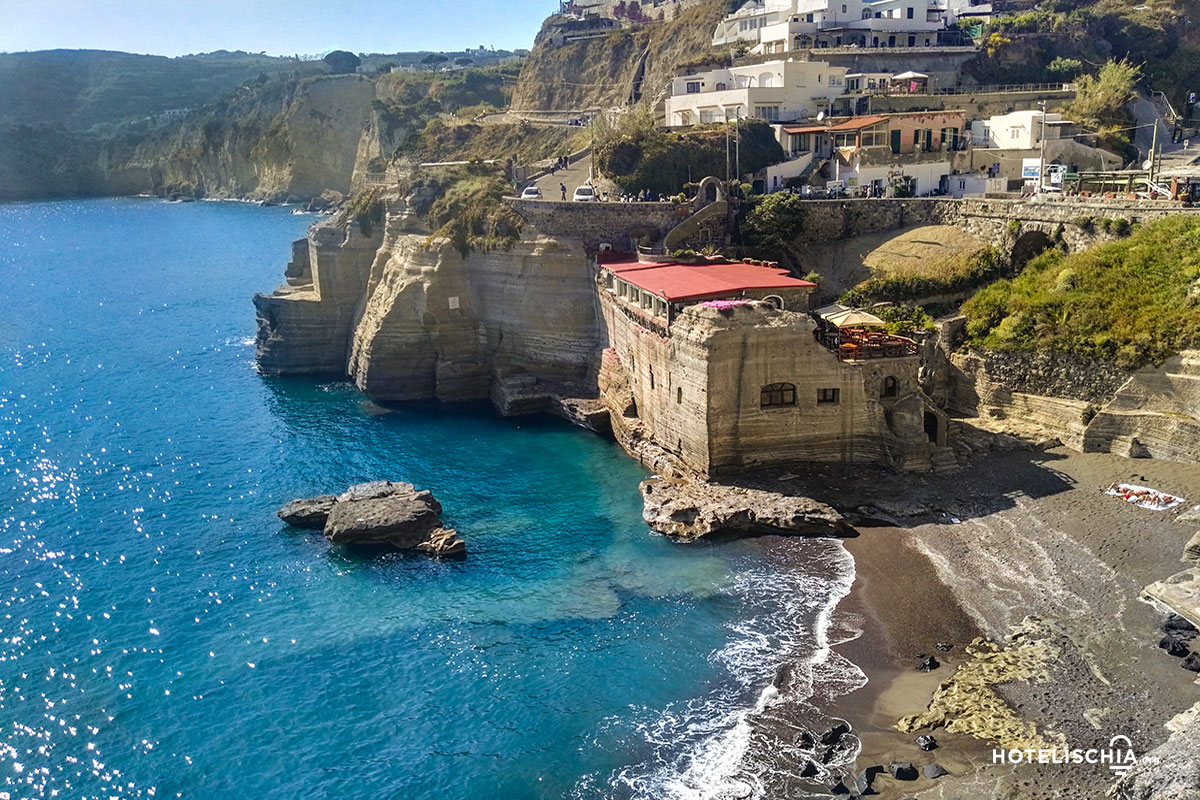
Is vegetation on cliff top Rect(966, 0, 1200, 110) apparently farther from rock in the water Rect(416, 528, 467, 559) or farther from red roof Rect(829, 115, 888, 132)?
rock in the water Rect(416, 528, 467, 559)

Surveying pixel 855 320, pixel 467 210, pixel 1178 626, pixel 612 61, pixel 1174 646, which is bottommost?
pixel 1174 646

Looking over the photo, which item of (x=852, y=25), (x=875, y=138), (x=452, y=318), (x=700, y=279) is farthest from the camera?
(x=852, y=25)

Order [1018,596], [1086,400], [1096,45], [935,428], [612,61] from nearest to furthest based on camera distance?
[1018,596] < [1086,400] < [935,428] < [1096,45] < [612,61]

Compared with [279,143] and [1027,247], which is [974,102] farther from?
[279,143]

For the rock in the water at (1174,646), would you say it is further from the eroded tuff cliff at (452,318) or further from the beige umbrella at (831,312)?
the eroded tuff cliff at (452,318)

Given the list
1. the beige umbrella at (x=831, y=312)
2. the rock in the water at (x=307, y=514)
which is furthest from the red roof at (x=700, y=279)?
the rock in the water at (x=307, y=514)

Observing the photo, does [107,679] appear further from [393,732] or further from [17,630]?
[393,732]

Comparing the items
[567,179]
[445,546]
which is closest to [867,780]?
[445,546]
